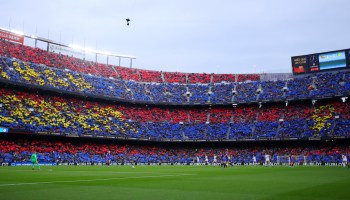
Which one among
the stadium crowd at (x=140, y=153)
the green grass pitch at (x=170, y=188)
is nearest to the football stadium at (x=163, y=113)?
the stadium crowd at (x=140, y=153)

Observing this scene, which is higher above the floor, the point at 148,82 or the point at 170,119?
the point at 148,82

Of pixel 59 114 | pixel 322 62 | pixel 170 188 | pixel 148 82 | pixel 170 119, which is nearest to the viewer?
pixel 170 188

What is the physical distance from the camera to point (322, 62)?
68.1 m

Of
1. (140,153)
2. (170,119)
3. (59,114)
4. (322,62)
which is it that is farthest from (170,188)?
(322,62)

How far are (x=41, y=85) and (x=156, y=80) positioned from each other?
3199cm

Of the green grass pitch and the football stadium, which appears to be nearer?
the green grass pitch

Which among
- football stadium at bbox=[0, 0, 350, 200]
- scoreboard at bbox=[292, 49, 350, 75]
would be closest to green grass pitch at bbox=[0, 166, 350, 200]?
football stadium at bbox=[0, 0, 350, 200]

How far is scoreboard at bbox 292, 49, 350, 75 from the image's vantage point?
65875mm

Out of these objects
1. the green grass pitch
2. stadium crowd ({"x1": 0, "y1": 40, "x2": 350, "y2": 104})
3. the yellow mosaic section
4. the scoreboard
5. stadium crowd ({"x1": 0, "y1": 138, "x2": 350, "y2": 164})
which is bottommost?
stadium crowd ({"x1": 0, "y1": 138, "x2": 350, "y2": 164})

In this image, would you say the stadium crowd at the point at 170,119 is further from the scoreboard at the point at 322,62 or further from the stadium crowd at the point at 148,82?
the scoreboard at the point at 322,62

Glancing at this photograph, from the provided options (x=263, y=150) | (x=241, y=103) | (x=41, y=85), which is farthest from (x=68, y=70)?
(x=263, y=150)

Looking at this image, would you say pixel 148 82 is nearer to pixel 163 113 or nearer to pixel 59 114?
pixel 163 113

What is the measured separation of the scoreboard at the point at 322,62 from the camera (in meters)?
65.9

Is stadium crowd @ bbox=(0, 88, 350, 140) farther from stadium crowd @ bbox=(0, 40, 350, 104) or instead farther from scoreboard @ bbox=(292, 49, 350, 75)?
scoreboard @ bbox=(292, 49, 350, 75)
